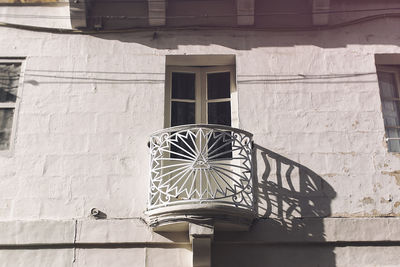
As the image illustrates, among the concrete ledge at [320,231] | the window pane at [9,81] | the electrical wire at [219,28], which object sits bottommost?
the concrete ledge at [320,231]

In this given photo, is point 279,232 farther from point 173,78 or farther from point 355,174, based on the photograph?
point 173,78

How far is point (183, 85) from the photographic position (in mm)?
9750

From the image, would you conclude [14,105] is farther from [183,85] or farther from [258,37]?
[258,37]

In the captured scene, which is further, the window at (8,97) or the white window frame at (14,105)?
the window at (8,97)

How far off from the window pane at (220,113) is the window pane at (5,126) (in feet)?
10.4

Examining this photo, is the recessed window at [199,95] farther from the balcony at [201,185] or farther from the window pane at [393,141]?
the window pane at [393,141]

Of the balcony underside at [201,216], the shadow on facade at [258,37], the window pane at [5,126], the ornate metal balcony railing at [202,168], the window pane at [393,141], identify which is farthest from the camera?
the shadow on facade at [258,37]

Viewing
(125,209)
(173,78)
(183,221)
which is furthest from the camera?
(173,78)

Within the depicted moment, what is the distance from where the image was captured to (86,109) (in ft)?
30.0

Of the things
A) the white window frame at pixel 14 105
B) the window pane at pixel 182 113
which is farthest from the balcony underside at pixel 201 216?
the white window frame at pixel 14 105

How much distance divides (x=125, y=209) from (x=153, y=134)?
3.89 ft

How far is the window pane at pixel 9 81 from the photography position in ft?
30.6

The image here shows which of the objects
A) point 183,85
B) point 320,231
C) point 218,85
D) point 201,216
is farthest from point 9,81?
point 320,231

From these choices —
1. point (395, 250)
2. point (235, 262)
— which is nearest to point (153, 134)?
point (235, 262)
